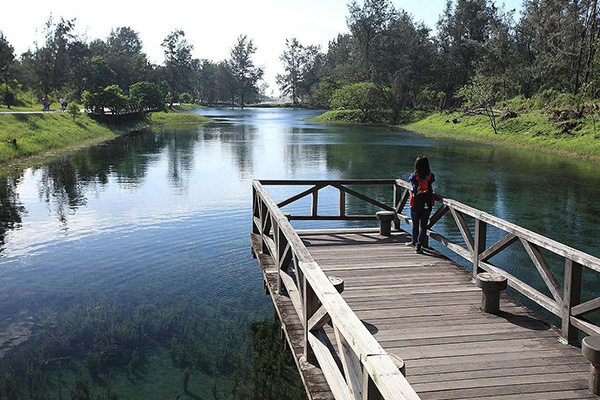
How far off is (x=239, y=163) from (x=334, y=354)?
1230 inches

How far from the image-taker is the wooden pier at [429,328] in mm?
5086

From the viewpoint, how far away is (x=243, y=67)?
186375 millimetres

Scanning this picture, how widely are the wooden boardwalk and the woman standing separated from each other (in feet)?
2.19

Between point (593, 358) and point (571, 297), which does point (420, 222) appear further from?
point (593, 358)

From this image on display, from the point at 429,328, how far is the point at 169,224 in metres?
12.9

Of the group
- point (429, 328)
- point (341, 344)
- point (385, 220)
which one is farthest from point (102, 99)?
point (341, 344)

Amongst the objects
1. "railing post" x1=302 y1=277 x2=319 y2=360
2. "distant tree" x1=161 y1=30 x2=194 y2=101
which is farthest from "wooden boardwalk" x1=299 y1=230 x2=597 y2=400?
"distant tree" x1=161 y1=30 x2=194 y2=101

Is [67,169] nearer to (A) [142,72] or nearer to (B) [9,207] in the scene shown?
(B) [9,207]

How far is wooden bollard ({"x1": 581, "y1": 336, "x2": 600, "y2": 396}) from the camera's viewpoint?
564cm

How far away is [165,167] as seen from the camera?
34.6 m

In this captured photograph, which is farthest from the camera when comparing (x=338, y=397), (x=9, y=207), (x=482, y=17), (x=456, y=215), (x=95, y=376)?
(x=482, y=17)

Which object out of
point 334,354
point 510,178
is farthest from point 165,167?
point 334,354

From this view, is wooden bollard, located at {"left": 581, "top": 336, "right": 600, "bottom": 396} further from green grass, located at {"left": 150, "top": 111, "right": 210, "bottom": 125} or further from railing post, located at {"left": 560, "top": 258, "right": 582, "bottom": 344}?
green grass, located at {"left": 150, "top": 111, "right": 210, "bottom": 125}

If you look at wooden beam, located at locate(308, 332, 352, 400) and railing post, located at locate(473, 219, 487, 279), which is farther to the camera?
railing post, located at locate(473, 219, 487, 279)
